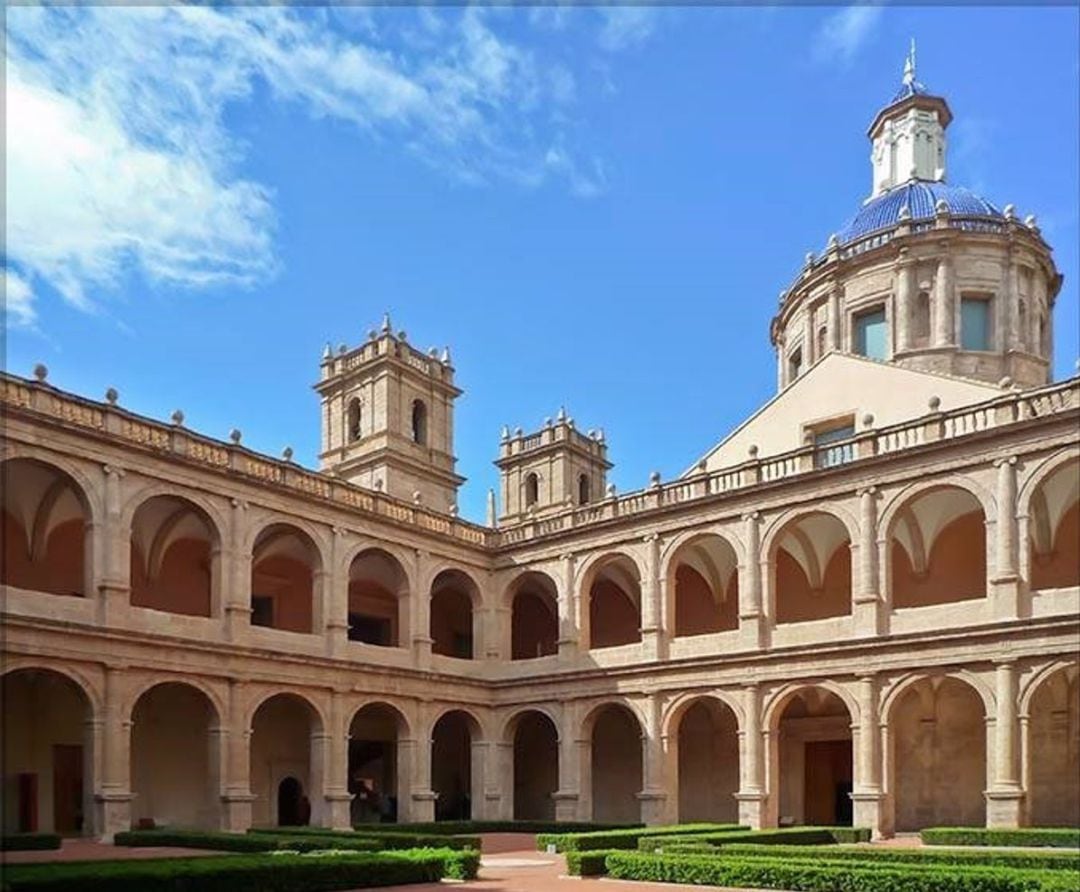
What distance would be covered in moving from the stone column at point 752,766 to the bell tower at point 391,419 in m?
17.0

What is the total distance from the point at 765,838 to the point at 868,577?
316 inches

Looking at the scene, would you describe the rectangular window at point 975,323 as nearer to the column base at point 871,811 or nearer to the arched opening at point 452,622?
the column base at point 871,811

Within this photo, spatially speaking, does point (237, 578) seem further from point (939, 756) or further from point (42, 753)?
point (939, 756)

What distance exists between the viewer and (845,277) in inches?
1510

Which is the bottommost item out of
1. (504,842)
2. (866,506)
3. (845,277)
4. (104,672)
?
(504,842)

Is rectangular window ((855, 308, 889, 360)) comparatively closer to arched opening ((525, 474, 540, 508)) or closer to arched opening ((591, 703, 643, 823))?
arched opening ((591, 703, 643, 823))

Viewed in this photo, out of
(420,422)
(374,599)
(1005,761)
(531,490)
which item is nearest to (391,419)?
(420,422)

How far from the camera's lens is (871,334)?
37.6m

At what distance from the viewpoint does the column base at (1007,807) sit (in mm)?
22719

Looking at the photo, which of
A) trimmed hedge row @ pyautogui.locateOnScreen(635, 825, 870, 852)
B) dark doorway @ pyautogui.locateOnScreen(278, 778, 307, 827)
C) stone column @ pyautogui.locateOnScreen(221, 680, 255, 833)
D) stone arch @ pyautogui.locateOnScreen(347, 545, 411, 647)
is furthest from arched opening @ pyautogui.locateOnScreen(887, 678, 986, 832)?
dark doorway @ pyautogui.locateOnScreen(278, 778, 307, 827)

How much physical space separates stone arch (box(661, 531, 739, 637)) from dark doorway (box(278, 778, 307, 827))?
42.4ft

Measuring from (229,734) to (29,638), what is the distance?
599 centimetres

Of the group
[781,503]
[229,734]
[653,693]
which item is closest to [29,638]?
[229,734]

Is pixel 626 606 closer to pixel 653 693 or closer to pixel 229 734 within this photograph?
pixel 653 693
